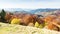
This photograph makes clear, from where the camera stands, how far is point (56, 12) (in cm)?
280

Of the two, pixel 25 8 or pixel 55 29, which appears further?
pixel 25 8

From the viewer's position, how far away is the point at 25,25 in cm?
282

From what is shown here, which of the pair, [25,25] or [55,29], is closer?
[55,29]

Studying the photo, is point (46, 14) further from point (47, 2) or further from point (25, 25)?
point (25, 25)

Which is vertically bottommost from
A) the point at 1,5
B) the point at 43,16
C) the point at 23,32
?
the point at 23,32

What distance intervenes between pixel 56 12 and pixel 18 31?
2.79ft

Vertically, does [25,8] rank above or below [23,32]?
above

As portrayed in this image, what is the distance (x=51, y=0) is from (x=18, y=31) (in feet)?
2.98

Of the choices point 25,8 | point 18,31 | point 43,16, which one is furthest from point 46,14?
point 18,31

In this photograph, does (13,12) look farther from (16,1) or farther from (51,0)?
(51,0)

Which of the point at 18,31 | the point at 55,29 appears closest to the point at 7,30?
the point at 18,31

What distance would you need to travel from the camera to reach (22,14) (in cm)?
292

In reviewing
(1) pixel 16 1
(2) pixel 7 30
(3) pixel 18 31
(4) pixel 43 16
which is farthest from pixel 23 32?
(1) pixel 16 1

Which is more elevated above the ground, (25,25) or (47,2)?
(47,2)
